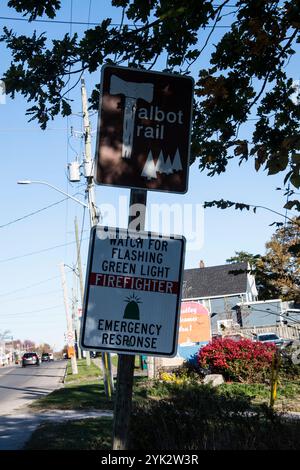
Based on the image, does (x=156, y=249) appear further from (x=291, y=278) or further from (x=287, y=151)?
(x=291, y=278)

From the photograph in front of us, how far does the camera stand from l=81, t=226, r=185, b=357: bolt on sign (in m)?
3.16

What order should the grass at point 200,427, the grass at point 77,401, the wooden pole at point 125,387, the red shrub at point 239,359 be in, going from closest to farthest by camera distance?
the wooden pole at point 125,387 → the grass at point 200,427 → the grass at point 77,401 → the red shrub at point 239,359

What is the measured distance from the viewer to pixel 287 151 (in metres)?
4.47

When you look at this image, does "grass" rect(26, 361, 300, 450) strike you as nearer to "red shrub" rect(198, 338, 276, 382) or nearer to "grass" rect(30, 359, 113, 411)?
"grass" rect(30, 359, 113, 411)

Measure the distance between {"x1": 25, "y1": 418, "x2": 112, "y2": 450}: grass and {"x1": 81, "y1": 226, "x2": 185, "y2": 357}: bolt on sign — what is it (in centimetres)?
412

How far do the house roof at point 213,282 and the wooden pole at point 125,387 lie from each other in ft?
169

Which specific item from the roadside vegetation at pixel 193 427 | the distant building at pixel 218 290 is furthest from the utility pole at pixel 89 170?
the distant building at pixel 218 290

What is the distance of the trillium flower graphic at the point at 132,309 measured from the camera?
318 centimetres

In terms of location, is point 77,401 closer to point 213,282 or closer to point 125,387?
point 125,387

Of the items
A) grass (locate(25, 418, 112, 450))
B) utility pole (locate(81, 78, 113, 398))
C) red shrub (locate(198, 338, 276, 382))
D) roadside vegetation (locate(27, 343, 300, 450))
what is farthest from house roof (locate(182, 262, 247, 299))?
roadside vegetation (locate(27, 343, 300, 450))

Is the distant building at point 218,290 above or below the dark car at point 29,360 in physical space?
above

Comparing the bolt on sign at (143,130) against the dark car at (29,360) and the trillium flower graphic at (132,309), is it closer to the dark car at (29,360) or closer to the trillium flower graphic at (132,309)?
the trillium flower graphic at (132,309)

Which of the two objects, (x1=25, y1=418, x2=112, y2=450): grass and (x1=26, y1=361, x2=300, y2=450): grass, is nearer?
(x1=26, y1=361, x2=300, y2=450): grass
